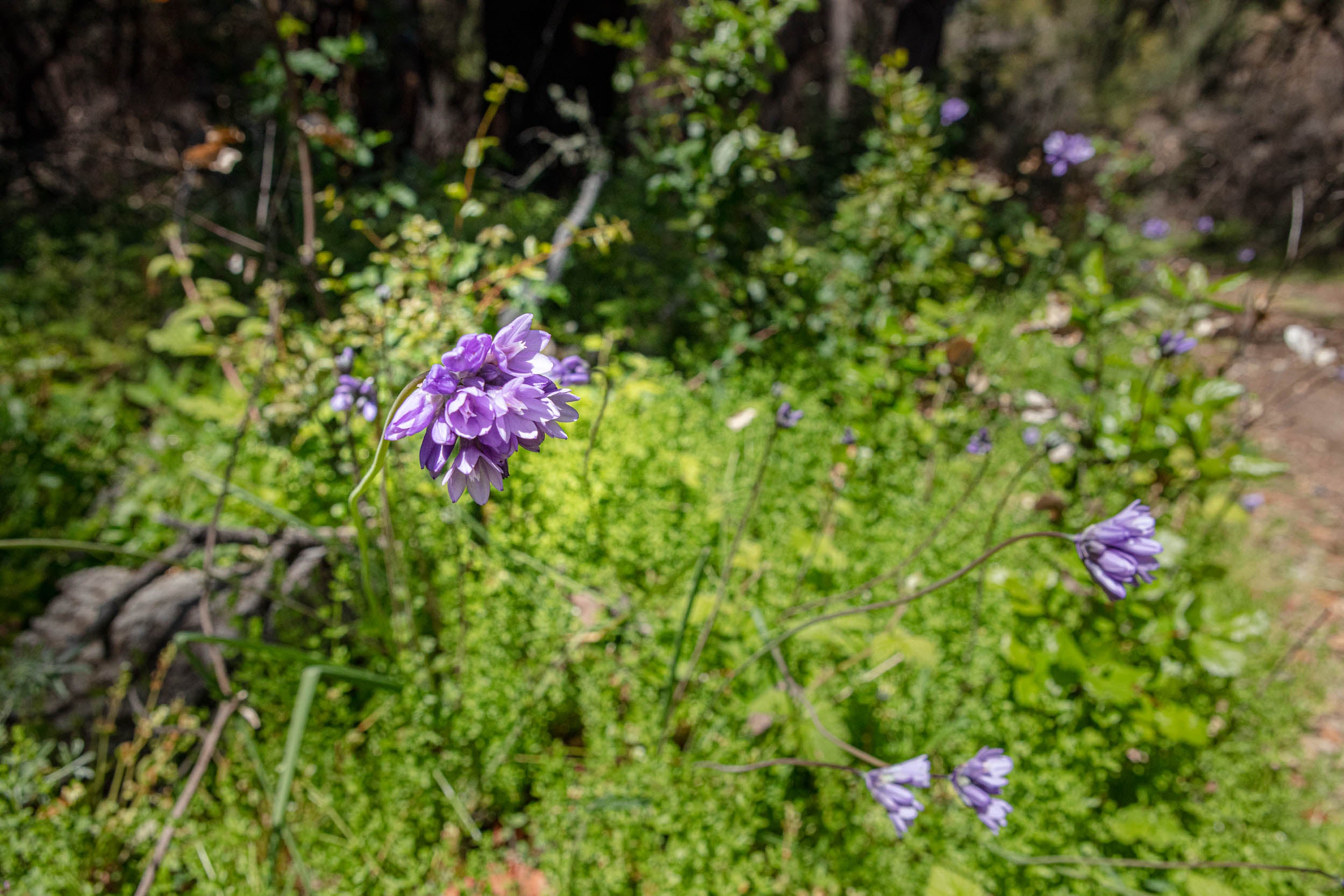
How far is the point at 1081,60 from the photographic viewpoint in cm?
998

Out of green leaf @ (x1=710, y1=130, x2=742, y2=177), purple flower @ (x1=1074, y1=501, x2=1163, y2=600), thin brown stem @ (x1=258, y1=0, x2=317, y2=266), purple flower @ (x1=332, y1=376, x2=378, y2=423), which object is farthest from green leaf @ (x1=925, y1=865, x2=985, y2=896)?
green leaf @ (x1=710, y1=130, x2=742, y2=177)

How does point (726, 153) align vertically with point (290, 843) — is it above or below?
above

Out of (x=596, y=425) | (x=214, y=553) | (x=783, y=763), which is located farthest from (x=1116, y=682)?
(x=214, y=553)

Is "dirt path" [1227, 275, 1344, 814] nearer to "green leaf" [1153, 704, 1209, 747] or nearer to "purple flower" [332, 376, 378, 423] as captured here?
"green leaf" [1153, 704, 1209, 747]

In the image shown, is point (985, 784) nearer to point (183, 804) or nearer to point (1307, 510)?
point (183, 804)

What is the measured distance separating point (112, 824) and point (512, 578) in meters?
0.92

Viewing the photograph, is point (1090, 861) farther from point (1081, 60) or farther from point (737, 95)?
point (1081, 60)

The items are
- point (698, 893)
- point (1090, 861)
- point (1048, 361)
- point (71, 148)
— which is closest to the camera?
point (1090, 861)

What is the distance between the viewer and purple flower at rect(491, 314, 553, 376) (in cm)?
75

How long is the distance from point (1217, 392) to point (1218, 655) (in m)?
0.73

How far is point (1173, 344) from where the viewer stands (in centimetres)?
175

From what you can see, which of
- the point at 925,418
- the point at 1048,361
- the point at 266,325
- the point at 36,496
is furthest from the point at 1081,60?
the point at 36,496

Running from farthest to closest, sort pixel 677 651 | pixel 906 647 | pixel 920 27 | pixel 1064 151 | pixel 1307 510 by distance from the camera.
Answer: pixel 920 27
pixel 1307 510
pixel 1064 151
pixel 906 647
pixel 677 651

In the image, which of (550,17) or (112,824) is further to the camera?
(550,17)
